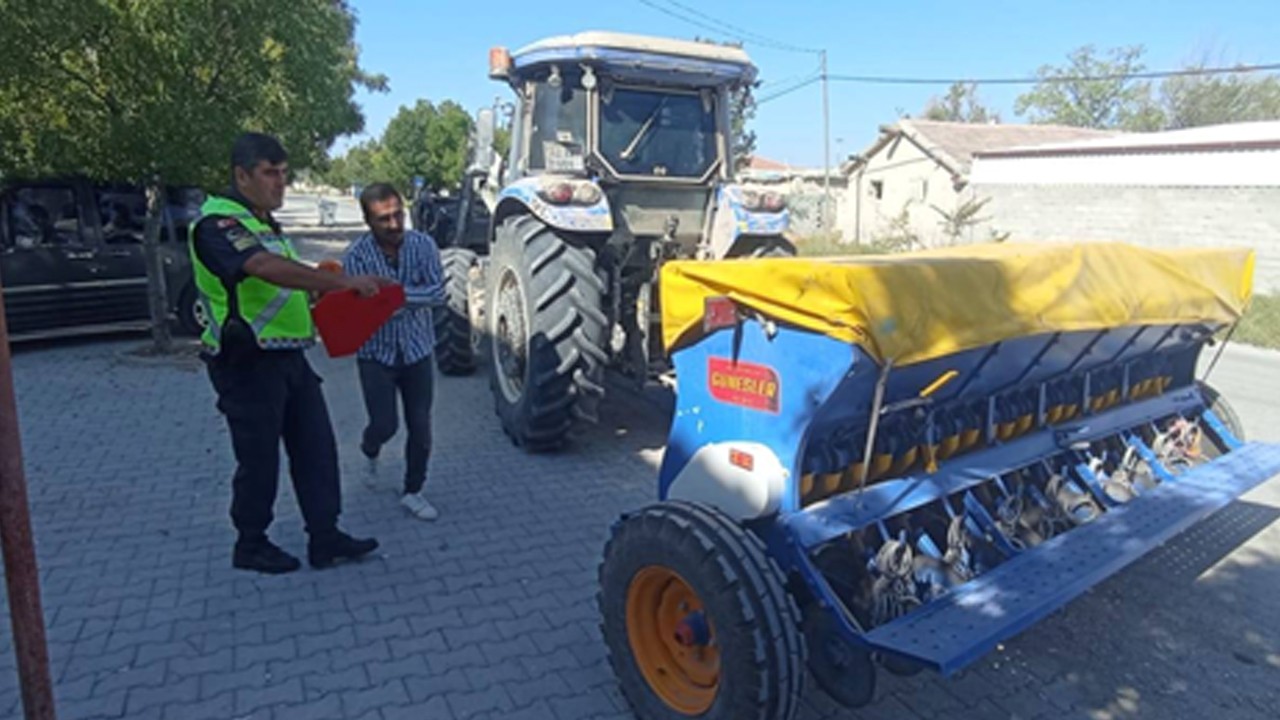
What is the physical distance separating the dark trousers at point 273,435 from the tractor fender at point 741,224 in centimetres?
287

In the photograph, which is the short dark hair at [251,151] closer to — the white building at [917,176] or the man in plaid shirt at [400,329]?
the man in plaid shirt at [400,329]

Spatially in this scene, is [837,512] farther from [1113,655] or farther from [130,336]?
[130,336]

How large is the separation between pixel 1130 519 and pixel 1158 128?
49.6 m

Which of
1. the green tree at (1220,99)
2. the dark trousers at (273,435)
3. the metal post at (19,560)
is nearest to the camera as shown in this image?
the metal post at (19,560)

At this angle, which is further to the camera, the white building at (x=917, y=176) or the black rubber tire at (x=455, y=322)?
the white building at (x=917, y=176)

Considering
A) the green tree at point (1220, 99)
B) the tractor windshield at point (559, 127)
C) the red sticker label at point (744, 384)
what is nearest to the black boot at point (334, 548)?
the red sticker label at point (744, 384)

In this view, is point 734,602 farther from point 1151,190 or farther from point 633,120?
point 1151,190

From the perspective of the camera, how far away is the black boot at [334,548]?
3670 mm

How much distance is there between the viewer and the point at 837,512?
2.60 meters

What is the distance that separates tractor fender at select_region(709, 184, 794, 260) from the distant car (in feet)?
18.8

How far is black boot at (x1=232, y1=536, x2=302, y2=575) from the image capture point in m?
3.61

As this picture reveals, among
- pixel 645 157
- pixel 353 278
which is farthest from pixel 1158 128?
pixel 353 278

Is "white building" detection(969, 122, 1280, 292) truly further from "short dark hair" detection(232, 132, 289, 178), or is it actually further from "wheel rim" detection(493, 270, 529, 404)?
"short dark hair" detection(232, 132, 289, 178)

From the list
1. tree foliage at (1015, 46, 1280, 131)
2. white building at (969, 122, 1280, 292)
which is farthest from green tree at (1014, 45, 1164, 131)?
white building at (969, 122, 1280, 292)
